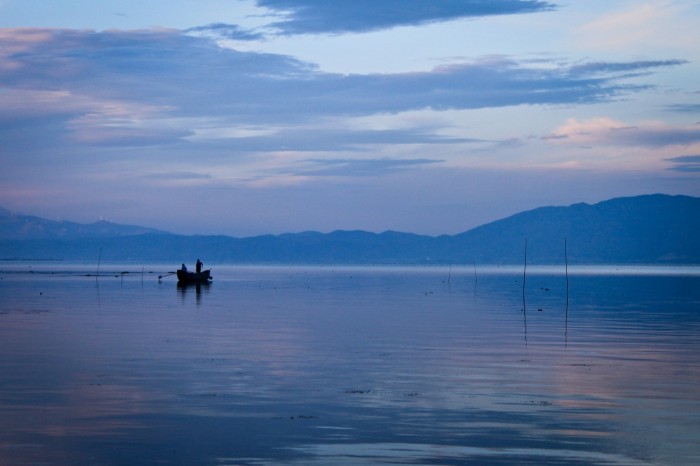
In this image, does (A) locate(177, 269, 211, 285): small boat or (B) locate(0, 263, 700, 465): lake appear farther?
(A) locate(177, 269, 211, 285): small boat

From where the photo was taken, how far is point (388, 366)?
27641 millimetres

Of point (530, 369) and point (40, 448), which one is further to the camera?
point (530, 369)

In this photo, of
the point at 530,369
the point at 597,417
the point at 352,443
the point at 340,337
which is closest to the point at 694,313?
the point at 340,337

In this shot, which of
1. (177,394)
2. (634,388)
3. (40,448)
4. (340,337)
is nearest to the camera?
(40,448)

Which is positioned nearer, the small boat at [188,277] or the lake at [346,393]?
the lake at [346,393]

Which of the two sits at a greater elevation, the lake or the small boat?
the small boat

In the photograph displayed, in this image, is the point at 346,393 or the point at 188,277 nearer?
the point at 346,393

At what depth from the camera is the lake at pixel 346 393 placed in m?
16.1

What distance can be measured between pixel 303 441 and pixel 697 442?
6718mm

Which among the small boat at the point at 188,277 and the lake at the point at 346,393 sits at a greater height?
the small boat at the point at 188,277

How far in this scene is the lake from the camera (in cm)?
1608

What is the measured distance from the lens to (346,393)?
881 inches

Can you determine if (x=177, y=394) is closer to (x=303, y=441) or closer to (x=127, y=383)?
(x=127, y=383)

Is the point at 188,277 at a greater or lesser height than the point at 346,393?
greater
